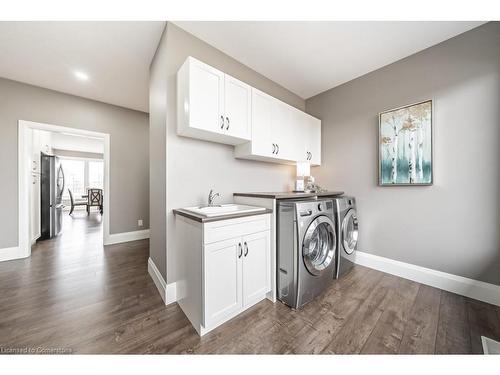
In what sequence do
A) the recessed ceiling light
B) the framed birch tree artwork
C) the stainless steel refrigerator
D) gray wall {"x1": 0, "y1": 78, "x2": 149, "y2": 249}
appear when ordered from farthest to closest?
the stainless steel refrigerator < gray wall {"x1": 0, "y1": 78, "x2": 149, "y2": 249} < the recessed ceiling light < the framed birch tree artwork

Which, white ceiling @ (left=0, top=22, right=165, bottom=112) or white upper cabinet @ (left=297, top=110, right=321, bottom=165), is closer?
white ceiling @ (left=0, top=22, right=165, bottom=112)

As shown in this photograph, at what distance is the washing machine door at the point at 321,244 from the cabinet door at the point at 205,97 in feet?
4.34

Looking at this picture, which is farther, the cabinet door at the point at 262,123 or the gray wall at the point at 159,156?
the cabinet door at the point at 262,123

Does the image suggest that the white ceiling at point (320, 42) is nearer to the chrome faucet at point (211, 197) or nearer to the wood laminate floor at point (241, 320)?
the chrome faucet at point (211, 197)

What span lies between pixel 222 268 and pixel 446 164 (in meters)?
2.48

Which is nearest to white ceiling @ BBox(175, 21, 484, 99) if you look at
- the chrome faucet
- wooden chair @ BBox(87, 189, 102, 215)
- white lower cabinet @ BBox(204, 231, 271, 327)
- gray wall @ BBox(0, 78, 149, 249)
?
the chrome faucet

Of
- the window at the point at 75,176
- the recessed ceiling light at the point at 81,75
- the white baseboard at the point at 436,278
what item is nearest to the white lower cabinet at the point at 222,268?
the white baseboard at the point at 436,278

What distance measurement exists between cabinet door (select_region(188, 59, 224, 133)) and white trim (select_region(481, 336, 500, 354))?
8.13ft

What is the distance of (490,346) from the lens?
3.88 ft

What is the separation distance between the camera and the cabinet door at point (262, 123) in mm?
1976

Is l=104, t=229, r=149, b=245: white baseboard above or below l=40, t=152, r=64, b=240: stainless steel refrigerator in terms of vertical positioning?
below

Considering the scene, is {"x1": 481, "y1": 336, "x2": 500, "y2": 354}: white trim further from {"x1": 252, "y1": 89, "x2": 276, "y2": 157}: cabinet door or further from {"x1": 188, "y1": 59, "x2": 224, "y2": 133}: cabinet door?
{"x1": 188, "y1": 59, "x2": 224, "y2": 133}: cabinet door

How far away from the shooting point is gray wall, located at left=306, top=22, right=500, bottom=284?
5.46 feet
